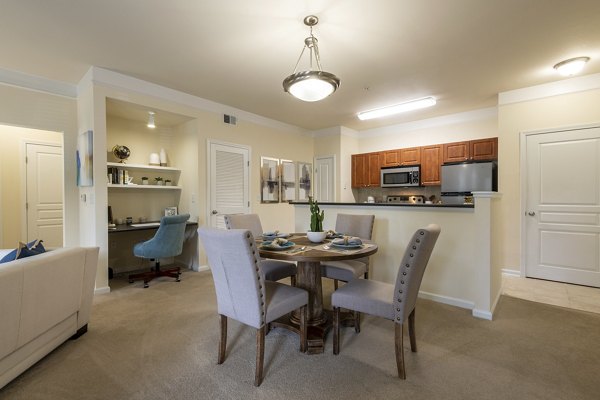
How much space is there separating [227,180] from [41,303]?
121 inches

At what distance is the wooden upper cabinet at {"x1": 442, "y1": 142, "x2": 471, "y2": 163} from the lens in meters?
4.81

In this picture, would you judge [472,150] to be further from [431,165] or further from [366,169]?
[366,169]

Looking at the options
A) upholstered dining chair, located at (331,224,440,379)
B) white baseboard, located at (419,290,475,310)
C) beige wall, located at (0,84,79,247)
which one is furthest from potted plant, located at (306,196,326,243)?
beige wall, located at (0,84,79,247)

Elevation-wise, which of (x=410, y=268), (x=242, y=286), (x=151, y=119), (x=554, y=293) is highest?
(x=151, y=119)

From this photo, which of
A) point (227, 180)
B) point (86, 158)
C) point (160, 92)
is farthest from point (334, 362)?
point (160, 92)

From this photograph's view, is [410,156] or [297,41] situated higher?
[297,41]

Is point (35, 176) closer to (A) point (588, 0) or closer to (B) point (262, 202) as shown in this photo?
(B) point (262, 202)

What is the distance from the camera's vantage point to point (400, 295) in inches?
69.0

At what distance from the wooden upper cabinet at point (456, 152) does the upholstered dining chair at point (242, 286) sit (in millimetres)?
4293

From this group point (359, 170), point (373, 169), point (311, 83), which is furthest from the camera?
point (359, 170)

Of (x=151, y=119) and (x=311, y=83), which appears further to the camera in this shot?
(x=151, y=119)

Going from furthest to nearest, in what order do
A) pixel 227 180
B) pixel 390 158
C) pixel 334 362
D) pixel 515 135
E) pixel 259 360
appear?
pixel 390 158, pixel 227 180, pixel 515 135, pixel 334 362, pixel 259 360

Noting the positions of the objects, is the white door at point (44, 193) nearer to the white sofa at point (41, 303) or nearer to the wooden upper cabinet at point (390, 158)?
the white sofa at point (41, 303)

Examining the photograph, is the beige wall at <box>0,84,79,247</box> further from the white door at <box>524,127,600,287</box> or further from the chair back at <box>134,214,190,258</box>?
the white door at <box>524,127,600,287</box>
